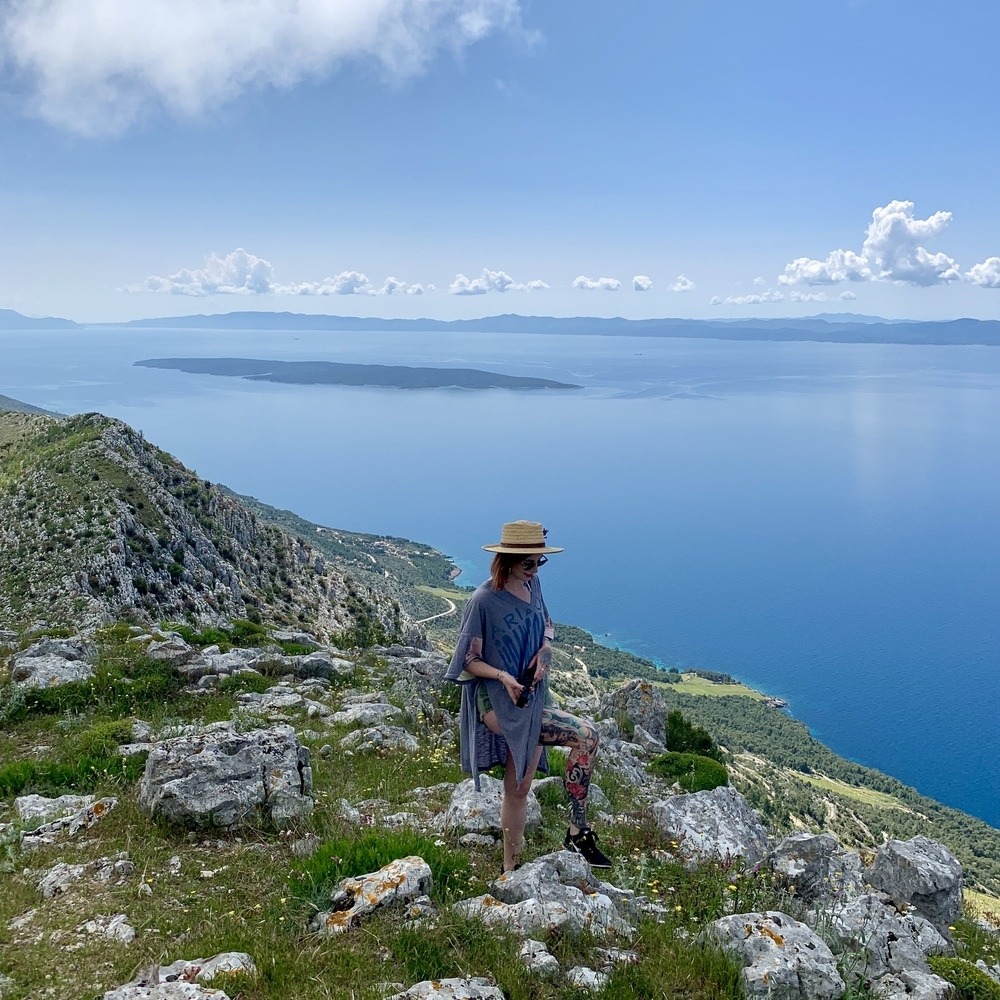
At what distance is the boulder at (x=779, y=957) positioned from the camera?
4.50 meters

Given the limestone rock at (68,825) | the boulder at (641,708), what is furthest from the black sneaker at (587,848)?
the boulder at (641,708)

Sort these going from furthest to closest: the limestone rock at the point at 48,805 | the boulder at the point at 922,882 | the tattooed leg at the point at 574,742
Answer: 1. the boulder at the point at 922,882
2. the limestone rock at the point at 48,805
3. the tattooed leg at the point at 574,742

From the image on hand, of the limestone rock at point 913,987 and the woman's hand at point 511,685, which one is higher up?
the woman's hand at point 511,685

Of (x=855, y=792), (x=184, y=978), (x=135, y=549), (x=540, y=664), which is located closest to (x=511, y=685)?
(x=540, y=664)

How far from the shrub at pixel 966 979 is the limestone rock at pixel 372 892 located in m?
3.85

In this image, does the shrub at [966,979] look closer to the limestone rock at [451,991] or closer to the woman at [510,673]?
the woman at [510,673]

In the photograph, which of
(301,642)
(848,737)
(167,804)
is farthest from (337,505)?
(167,804)

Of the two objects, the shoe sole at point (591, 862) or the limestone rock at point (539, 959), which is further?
the shoe sole at point (591, 862)

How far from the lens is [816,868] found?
746 centimetres

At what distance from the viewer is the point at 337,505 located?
183750 mm

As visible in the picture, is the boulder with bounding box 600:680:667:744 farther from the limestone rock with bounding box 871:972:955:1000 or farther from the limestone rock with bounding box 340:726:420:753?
the limestone rock with bounding box 871:972:955:1000

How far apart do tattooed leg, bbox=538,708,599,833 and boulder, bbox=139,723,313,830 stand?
2509mm

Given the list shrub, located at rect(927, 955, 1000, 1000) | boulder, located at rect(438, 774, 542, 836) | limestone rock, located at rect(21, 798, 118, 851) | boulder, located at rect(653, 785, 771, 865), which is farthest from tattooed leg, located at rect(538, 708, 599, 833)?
limestone rock, located at rect(21, 798, 118, 851)

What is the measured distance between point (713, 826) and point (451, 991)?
5004mm
